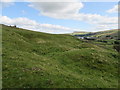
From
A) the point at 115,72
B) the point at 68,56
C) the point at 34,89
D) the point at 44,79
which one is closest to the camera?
the point at 34,89

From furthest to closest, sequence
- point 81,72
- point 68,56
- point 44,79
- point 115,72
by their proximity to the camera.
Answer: point 68,56 → point 115,72 → point 81,72 → point 44,79

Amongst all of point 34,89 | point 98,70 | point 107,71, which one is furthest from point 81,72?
point 34,89

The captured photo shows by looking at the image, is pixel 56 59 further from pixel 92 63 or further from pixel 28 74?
pixel 28 74

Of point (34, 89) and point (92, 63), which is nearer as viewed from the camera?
point (34, 89)

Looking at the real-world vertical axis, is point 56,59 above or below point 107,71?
above

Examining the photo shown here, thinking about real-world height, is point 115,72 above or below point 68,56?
below

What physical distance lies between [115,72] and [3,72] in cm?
2157

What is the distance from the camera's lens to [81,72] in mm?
25016

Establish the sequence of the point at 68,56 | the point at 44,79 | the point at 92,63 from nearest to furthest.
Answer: the point at 44,79 → the point at 92,63 → the point at 68,56

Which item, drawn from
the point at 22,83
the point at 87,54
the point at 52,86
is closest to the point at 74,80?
the point at 52,86

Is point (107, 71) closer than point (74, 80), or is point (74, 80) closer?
point (74, 80)

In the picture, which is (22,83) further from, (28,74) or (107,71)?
(107,71)

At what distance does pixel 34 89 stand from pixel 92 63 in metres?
17.1

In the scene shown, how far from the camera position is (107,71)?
88.4 ft
